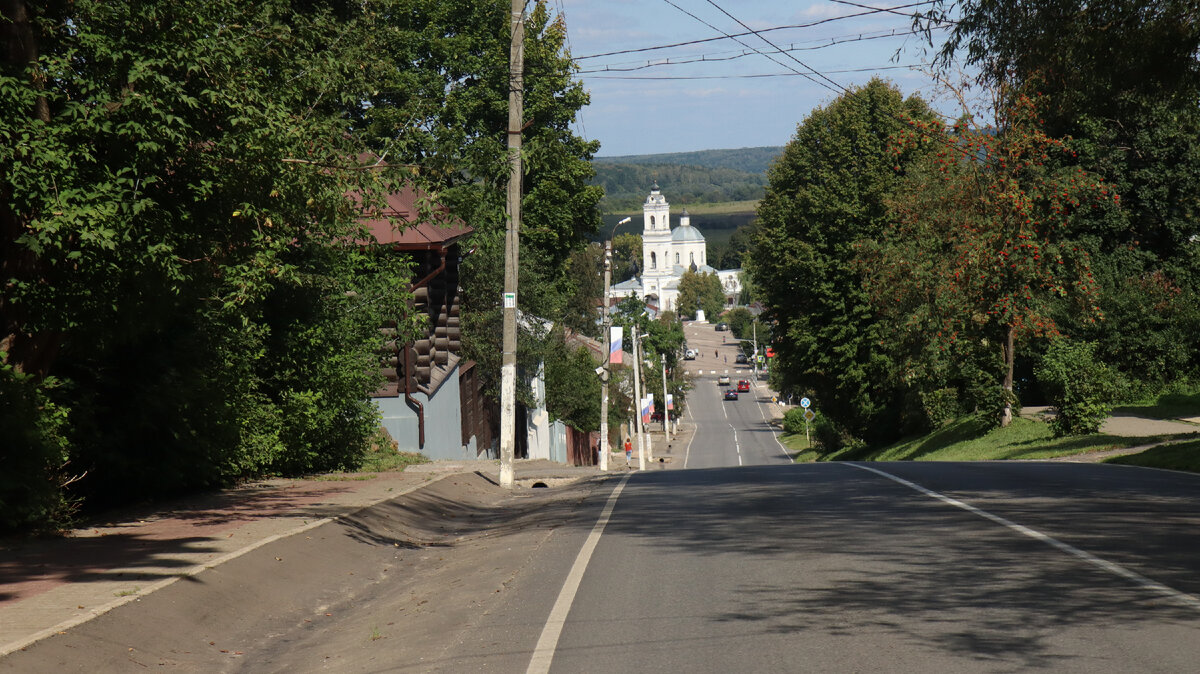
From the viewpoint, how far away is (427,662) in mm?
6824

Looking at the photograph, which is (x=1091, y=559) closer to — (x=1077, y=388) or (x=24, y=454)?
(x=24, y=454)

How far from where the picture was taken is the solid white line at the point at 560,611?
6.54 metres

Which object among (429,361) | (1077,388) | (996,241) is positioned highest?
(996,241)

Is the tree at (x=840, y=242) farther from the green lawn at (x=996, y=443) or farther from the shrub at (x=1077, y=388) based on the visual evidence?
the shrub at (x=1077, y=388)

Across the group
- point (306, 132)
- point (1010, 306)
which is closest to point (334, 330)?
point (306, 132)

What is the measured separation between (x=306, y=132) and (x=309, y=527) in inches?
166

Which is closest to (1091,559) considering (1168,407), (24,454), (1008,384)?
(24,454)

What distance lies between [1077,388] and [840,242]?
20.4 meters

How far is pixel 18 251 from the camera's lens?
1093 centimetres

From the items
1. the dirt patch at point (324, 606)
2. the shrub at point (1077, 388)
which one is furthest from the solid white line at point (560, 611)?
the shrub at point (1077, 388)

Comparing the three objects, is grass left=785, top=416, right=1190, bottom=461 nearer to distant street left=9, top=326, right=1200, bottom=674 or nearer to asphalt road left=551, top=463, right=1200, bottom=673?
distant street left=9, top=326, right=1200, bottom=674

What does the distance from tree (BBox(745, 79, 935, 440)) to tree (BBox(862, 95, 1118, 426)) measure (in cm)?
981

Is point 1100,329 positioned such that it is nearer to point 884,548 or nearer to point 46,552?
point 884,548

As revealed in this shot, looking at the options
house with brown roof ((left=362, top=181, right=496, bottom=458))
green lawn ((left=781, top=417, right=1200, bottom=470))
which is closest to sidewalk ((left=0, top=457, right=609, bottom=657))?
house with brown roof ((left=362, top=181, right=496, bottom=458))
